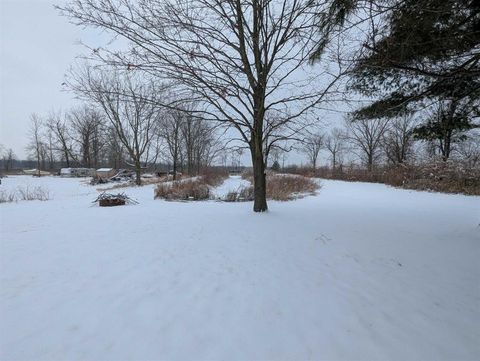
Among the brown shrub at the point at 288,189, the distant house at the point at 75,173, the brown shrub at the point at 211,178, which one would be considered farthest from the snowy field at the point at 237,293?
the distant house at the point at 75,173

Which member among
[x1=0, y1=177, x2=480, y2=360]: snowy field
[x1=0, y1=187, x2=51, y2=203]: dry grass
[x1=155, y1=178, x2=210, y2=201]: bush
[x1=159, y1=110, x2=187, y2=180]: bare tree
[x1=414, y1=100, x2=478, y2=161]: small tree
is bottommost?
[x1=0, y1=177, x2=480, y2=360]: snowy field

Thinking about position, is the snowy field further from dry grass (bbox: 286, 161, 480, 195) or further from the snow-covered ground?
dry grass (bbox: 286, 161, 480, 195)

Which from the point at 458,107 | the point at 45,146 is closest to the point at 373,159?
the point at 458,107

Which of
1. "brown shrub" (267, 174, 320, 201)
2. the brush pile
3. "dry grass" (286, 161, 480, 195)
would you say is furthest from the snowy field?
"dry grass" (286, 161, 480, 195)

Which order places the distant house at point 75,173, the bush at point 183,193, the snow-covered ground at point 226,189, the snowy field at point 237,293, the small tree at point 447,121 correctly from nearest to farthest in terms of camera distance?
the snowy field at point 237,293 < the small tree at point 447,121 < the bush at point 183,193 < the snow-covered ground at point 226,189 < the distant house at point 75,173

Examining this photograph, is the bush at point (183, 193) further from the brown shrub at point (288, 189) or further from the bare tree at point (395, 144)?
the bare tree at point (395, 144)

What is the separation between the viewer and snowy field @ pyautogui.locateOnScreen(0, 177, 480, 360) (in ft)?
6.68

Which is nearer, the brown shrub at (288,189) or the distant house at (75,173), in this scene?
the brown shrub at (288,189)

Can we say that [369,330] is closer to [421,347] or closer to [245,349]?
[421,347]

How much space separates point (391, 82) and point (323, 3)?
216cm

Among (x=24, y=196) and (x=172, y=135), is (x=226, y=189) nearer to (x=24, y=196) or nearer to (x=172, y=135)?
(x=24, y=196)

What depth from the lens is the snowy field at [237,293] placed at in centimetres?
204

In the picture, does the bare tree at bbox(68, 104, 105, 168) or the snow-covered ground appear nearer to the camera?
the snow-covered ground

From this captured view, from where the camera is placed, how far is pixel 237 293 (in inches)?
113
